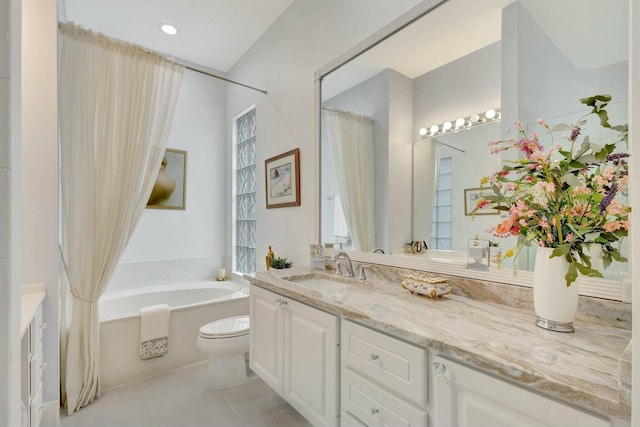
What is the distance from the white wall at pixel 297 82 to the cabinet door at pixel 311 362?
0.86 m

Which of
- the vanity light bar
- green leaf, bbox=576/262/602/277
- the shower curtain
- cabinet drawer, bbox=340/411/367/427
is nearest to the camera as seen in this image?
green leaf, bbox=576/262/602/277

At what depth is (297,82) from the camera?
2.47 m

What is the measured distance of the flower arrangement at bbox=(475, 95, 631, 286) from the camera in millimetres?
860

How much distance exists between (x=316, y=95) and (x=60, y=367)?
2541mm

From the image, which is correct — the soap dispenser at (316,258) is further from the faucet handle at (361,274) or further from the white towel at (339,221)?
the faucet handle at (361,274)

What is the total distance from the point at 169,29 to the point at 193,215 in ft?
6.22

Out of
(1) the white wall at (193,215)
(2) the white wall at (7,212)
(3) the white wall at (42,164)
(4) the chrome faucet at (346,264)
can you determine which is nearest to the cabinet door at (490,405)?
(4) the chrome faucet at (346,264)

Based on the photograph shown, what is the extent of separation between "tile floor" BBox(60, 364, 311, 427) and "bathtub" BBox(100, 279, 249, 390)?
12 centimetres

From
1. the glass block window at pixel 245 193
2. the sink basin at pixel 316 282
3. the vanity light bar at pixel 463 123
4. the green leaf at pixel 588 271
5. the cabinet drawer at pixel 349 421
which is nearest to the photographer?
the green leaf at pixel 588 271

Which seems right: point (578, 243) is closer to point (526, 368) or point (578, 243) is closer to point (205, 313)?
point (526, 368)

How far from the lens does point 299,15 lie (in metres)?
2.46

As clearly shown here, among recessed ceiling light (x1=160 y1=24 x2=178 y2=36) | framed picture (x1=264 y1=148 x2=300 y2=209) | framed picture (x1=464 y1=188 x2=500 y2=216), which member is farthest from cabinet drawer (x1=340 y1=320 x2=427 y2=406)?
recessed ceiling light (x1=160 y1=24 x2=178 y2=36)

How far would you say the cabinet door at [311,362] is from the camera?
132cm

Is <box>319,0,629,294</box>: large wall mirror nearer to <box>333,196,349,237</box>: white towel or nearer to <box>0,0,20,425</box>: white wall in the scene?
<box>333,196,349,237</box>: white towel
